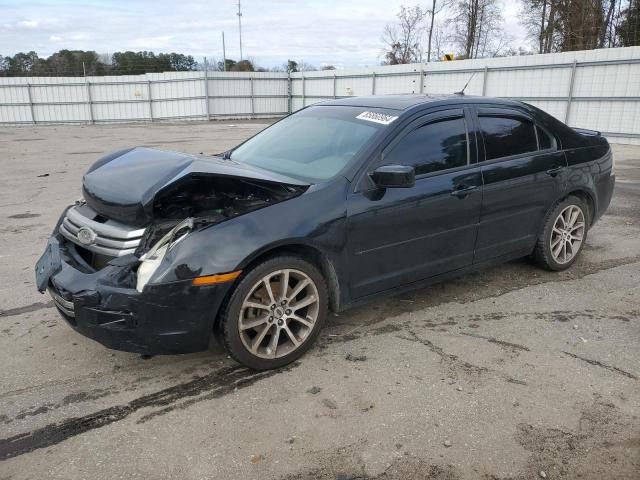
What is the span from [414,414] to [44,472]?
1832mm

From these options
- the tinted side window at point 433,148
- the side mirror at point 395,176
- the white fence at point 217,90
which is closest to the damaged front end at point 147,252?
the side mirror at point 395,176

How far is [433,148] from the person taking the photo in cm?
391

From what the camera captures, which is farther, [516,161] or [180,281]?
[516,161]

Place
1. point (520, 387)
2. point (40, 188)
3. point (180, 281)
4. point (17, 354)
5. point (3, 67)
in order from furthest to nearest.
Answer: point (3, 67), point (40, 188), point (17, 354), point (520, 387), point (180, 281)

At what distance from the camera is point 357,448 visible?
8.43 ft

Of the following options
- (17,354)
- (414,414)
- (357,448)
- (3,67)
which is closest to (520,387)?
(414,414)

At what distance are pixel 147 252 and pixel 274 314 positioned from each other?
84 centimetres

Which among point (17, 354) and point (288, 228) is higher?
point (288, 228)

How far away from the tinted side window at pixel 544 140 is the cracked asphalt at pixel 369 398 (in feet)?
4.16

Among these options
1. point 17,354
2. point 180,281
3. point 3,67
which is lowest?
point 17,354

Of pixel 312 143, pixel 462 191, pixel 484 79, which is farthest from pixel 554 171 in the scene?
pixel 484 79

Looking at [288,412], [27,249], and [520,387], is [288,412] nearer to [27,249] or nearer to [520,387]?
[520,387]

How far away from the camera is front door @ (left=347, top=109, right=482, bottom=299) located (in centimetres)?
352

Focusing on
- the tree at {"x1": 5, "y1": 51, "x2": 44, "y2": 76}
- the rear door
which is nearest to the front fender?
the rear door
